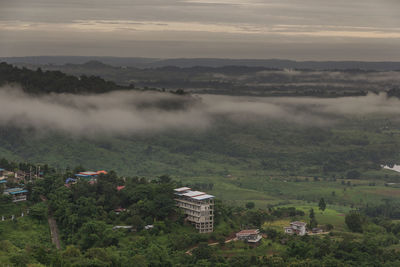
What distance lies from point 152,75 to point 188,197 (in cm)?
10526

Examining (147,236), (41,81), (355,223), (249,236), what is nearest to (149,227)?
(147,236)

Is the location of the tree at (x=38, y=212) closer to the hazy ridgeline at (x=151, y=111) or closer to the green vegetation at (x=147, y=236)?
the green vegetation at (x=147, y=236)

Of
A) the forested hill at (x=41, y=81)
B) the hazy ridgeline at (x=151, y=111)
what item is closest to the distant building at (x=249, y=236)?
the hazy ridgeline at (x=151, y=111)

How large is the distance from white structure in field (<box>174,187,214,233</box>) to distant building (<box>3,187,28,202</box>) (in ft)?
36.1

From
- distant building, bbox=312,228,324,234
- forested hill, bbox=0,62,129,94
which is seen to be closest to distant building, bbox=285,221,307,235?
distant building, bbox=312,228,324,234

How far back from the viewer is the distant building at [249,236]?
40812 mm

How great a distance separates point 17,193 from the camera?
141 ft

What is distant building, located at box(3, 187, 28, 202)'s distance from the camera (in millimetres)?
42500

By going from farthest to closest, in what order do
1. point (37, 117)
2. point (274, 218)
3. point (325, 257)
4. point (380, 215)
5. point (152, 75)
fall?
point (152, 75) < point (37, 117) < point (380, 215) < point (274, 218) < point (325, 257)

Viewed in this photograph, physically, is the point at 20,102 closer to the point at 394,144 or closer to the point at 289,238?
Result: the point at 289,238

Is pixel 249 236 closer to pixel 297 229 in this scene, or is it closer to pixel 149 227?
pixel 297 229

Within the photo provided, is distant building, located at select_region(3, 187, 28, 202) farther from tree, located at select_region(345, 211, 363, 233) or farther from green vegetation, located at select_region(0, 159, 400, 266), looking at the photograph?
tree, located at select_region(345, 211, 363, 233)

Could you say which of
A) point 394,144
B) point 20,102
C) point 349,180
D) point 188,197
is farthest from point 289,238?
point 394,144

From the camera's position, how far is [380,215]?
5916 centimetres
